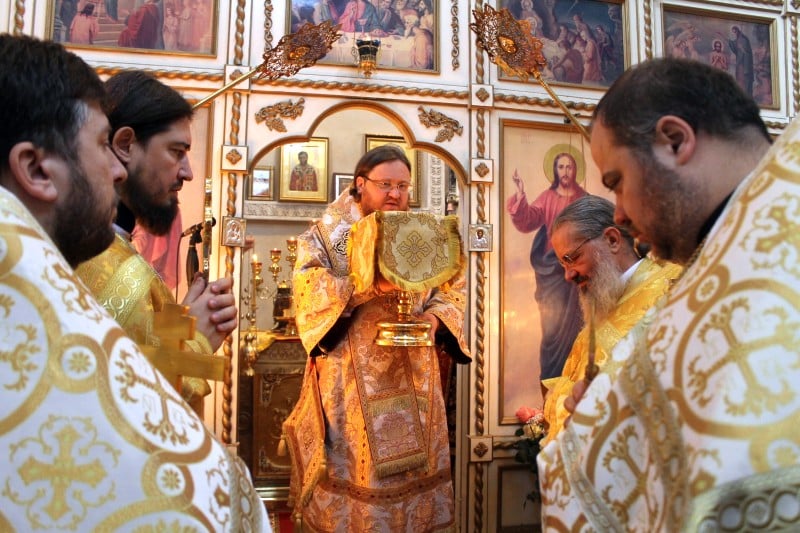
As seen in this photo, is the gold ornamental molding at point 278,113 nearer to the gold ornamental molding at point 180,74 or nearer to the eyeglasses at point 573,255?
Result: the gold ornamental molding at point 180,74

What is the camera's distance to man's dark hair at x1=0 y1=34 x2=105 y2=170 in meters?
1.09

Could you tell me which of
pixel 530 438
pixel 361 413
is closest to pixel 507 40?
pixel 361 413

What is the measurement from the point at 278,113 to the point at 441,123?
1.15m

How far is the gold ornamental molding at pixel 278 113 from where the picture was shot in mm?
4559

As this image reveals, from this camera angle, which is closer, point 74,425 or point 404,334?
point 74,425

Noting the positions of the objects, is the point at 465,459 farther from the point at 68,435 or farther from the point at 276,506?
the point at 68,435

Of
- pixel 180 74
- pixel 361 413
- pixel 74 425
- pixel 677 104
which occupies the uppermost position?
pixel 180 74

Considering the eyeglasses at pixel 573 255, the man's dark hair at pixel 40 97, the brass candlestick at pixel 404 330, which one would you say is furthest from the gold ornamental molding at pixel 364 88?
the man's dark hair at pixel 40 97

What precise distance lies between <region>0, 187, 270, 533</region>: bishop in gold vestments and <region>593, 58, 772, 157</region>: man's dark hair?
954 mm

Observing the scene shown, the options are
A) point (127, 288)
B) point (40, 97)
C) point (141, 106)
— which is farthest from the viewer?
point (141, 106)

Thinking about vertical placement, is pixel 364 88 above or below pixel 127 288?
above

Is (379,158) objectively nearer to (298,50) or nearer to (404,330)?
(298,50)

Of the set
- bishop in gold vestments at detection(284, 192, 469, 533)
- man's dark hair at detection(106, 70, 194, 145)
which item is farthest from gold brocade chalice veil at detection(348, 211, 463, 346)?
man's dark hair at detection(106, 70, 194, 145)

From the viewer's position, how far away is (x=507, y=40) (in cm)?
420
